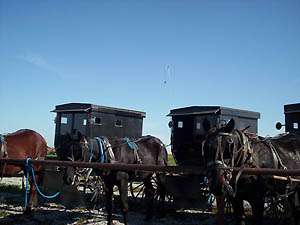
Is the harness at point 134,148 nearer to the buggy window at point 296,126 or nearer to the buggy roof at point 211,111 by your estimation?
the buggy roof at point 211,111

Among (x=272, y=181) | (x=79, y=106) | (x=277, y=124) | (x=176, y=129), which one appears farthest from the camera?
(x=79, y=106)

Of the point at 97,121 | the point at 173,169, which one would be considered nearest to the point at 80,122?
the point at 97,121

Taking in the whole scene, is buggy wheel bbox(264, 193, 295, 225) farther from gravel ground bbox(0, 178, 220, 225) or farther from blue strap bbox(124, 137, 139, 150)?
blue strap bbox(124, 137, 139, 150)

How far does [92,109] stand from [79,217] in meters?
5.88

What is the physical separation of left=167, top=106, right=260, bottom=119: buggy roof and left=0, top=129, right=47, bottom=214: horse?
185 inches

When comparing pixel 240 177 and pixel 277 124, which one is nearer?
pixel 240 177

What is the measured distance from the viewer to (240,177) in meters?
4.93

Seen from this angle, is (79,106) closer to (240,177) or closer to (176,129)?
(176,129)

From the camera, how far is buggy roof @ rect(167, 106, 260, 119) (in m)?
11.2

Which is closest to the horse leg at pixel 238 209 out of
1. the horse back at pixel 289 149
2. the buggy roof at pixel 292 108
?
the horse back at pixel 289 149

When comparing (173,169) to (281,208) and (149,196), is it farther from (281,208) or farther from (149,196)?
(149,196)

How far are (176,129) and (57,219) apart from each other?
18.0ft

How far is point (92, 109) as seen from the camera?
45.3 feet

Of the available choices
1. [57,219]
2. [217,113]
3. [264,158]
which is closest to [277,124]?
[217,113]
